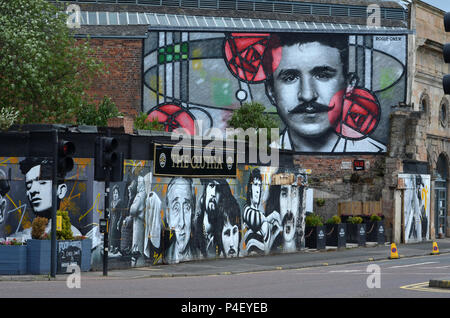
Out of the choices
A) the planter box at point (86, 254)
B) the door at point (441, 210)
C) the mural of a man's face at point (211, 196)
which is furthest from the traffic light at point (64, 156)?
the door at point (441, 210)

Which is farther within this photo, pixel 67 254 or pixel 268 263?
pixel 268 263

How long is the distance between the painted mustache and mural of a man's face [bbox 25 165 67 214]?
21.2 metres

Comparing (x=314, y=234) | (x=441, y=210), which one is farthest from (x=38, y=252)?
(x=441, y=210)

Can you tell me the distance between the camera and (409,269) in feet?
85.8

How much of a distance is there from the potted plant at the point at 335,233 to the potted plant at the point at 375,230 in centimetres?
321

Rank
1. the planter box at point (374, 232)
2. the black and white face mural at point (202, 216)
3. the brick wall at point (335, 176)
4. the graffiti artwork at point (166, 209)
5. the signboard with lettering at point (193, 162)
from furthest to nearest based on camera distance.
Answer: the brick wall at point (335, 176)
the planter box at point (374, 232)
the signboard with lettering at point (193, 162)
the black and white face mural at point (202, 216)
the graffiti artwork at point (166, 209)

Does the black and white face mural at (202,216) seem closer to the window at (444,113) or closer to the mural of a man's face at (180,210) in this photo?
the mural of a man's face at (180,210)

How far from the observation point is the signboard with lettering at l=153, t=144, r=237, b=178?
27.0 meters

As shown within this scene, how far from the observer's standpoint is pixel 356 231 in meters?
39.0

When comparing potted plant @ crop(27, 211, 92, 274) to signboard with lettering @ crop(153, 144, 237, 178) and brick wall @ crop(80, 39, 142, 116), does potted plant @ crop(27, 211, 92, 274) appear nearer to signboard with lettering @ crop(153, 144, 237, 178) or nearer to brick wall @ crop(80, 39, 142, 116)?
signboard with lettering @ crop(153, 144, 237, 178)

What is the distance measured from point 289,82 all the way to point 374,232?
9.30 metres

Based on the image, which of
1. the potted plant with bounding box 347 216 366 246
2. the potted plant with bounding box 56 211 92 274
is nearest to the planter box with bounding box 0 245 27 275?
the potted plant with bounding box 56 211 92 274

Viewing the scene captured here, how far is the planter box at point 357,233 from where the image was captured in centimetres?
3891

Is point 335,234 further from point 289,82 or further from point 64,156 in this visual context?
point 64,156
